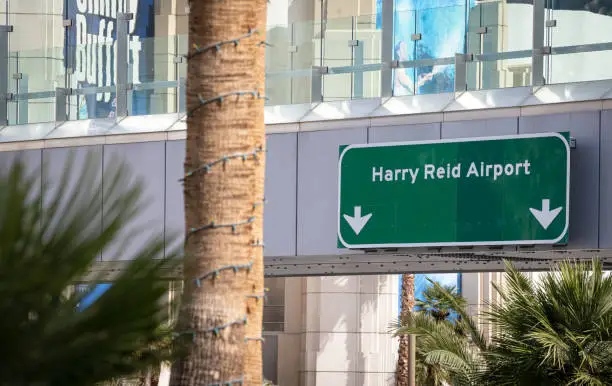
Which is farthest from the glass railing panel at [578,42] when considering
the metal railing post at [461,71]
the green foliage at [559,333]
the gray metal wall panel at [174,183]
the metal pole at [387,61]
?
the gray metal wall panel at [174,183]

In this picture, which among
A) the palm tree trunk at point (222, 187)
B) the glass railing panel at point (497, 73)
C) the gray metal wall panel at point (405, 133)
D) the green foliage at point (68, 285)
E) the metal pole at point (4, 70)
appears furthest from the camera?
the metal pole at point (4, 70)

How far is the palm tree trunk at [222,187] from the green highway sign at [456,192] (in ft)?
22.4

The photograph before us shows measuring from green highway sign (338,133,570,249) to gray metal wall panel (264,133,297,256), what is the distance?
2.47 ft

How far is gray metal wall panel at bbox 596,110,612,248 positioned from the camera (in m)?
13.9

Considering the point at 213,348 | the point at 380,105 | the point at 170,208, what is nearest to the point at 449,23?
the point at 380,105

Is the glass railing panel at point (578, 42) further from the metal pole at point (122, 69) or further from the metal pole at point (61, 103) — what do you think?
the metal pole at point (61, 103)

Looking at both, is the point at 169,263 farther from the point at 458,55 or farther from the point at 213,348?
the point at 458,55

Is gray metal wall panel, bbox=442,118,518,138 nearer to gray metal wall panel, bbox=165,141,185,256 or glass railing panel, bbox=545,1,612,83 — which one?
glass railing panel, bbox=545,1,612,83

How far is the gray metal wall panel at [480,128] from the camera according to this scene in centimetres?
1469

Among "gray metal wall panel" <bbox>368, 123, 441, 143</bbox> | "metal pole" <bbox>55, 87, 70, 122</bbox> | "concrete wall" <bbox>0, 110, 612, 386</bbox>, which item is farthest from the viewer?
"metal pole" <bbox>55, 87, 70, 122</bbox>

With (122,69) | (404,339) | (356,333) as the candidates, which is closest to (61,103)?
(122,69)

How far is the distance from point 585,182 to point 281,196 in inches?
159

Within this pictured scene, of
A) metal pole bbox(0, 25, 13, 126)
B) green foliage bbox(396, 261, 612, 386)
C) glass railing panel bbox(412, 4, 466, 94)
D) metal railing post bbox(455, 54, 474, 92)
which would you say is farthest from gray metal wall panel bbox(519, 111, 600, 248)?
metal pole bbox(0, 25, 13, 126)

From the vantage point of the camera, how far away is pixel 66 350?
13.6 ft
